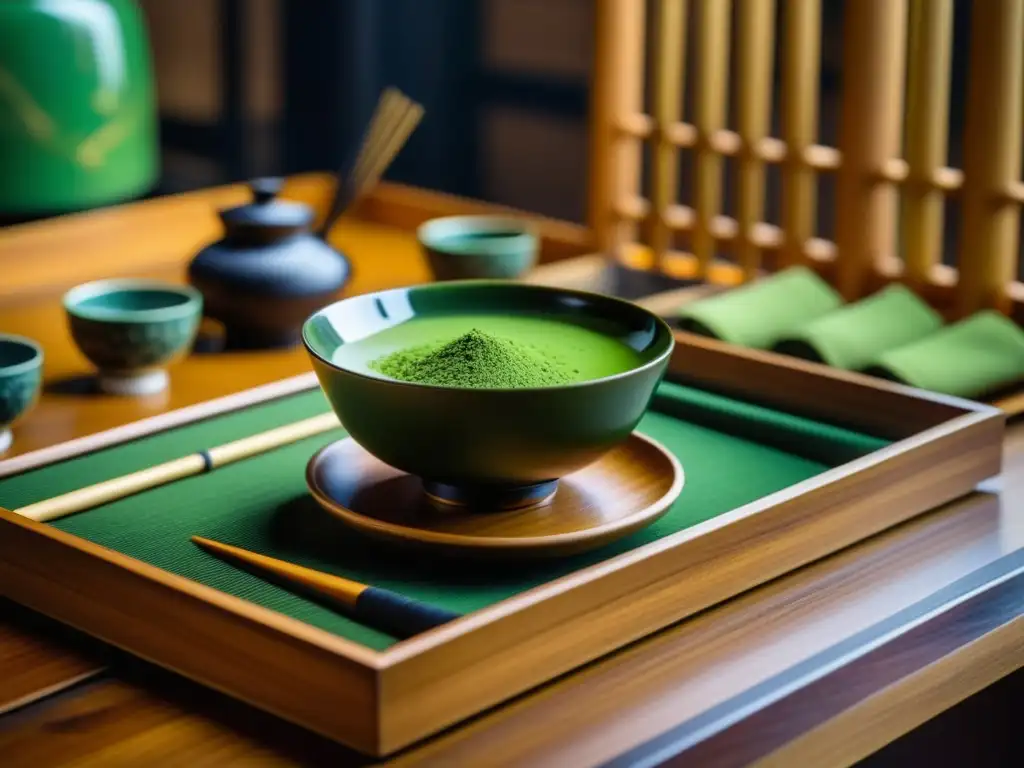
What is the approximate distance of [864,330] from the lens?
157cm

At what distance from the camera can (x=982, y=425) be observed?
1229 millimetres

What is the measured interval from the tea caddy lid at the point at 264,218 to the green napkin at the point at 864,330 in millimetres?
524

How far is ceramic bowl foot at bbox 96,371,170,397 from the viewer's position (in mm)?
1508

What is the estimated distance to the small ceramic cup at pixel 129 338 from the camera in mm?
1465

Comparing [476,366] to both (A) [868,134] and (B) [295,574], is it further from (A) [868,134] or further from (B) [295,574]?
(A) [868,134]

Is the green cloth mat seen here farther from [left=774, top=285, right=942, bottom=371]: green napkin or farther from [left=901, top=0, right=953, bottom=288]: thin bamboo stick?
[left=901, top=0, right=953, bottom=288]: thin bamboo stick

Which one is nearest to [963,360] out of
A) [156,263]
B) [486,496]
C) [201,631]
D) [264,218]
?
[486,496]

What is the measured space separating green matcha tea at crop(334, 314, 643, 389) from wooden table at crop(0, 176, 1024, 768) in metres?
0.19

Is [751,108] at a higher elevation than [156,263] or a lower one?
higher

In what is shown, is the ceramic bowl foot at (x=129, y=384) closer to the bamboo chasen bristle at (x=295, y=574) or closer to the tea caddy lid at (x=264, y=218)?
the tea caddy lid at (x=264, y=218)

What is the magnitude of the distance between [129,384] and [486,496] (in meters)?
0.57

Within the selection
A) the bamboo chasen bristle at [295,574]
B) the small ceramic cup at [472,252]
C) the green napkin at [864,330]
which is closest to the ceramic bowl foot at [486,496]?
the bamboo chasen bristle at [295,574]

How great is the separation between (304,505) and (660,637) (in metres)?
0.30

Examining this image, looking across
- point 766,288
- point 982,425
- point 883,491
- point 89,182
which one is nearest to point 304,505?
point 883,491
